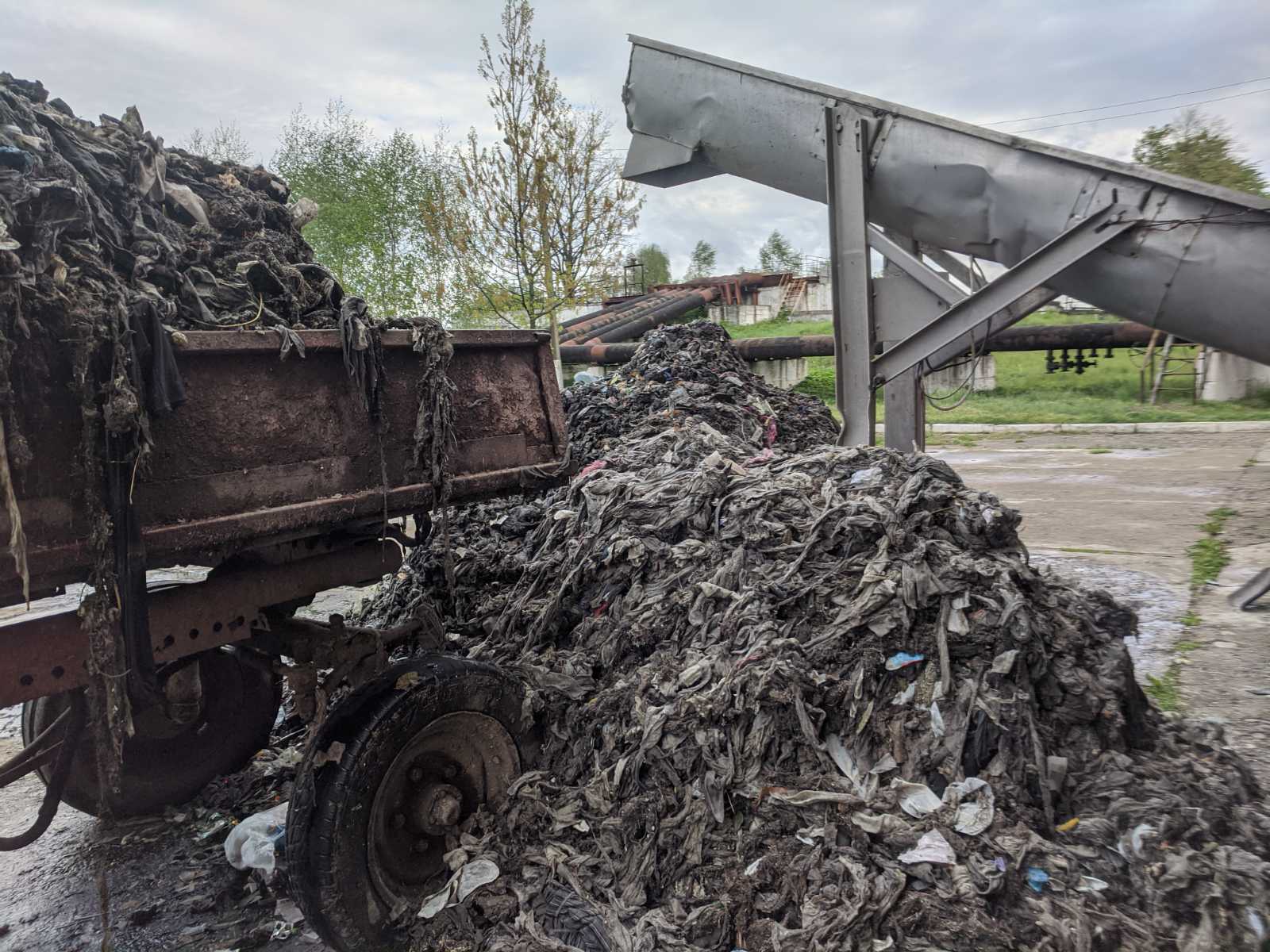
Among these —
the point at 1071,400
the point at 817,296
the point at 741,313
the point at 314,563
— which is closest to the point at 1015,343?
the point at 1071,400

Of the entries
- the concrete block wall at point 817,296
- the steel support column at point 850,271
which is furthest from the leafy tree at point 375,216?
the concrete block wall at point 817,296

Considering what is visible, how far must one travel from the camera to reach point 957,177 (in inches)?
180

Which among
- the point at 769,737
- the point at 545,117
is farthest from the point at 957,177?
the point at 545,117

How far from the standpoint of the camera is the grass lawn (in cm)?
1593

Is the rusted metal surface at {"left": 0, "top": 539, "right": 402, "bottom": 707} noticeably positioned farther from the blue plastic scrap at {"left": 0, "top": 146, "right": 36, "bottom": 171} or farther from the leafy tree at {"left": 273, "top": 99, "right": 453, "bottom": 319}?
the leafy tree at {"left": 273, "top": 99, "right": 453, "bottom": 319}

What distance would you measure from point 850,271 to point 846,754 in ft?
10.6

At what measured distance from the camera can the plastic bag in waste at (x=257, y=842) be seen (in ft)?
10.5

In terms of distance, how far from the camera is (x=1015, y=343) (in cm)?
1402

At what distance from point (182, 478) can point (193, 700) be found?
6.24ft

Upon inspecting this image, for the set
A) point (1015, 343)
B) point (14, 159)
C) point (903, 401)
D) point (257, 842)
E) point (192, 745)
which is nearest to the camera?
point (14, 159)

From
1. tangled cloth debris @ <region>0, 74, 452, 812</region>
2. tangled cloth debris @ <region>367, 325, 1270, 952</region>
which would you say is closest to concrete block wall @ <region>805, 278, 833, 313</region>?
tangled cloth debris @ <region>367, 325, 1270, 952</region>

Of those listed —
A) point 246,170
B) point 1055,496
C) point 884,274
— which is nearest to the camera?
point 246,170

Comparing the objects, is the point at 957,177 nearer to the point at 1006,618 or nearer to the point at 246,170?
the point at 1006,618

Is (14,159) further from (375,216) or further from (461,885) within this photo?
(375,216)
